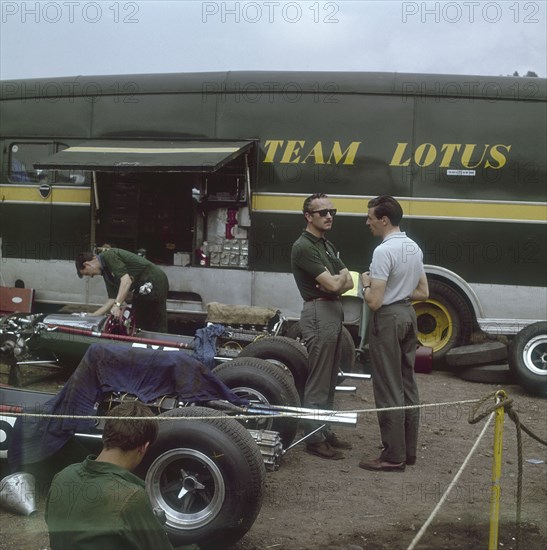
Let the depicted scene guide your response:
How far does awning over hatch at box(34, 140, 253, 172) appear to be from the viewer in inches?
336

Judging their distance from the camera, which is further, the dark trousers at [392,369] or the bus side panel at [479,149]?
the bus side panel at [479,149]

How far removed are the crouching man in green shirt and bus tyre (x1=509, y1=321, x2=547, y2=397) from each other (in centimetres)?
614

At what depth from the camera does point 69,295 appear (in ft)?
32.0

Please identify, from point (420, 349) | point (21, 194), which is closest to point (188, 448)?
point (420, 349)

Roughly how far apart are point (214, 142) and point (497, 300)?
3.90 meters

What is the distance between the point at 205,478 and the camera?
4.19 m

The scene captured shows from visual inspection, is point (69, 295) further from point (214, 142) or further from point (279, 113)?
point (279, 113)

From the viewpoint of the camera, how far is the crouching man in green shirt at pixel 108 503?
2.62 metres

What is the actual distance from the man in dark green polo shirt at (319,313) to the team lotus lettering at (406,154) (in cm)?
346

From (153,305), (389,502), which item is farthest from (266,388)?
(153,305)

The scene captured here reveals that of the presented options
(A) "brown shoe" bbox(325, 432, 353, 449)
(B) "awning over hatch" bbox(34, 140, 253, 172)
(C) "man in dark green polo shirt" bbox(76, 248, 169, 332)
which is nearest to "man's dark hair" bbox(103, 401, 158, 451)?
(A) "brown shoe" bbox(325, 432, 353, 449)

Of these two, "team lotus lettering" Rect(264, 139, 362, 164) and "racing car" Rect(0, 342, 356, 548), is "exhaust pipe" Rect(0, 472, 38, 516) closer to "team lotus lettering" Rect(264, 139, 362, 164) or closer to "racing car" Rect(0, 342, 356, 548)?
"racing car" Rect(0, 342, 356, 548)

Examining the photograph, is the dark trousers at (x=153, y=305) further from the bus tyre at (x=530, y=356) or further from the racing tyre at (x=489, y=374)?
the bus tyre at (x=530, y=356)

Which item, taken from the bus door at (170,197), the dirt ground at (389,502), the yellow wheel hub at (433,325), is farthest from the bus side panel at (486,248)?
the dirt ground at (389,502)
